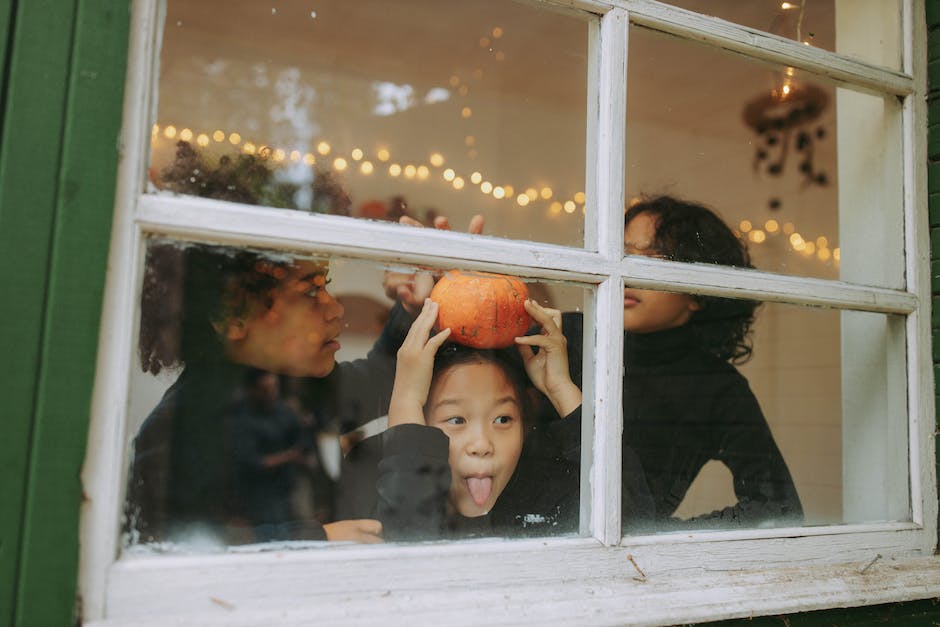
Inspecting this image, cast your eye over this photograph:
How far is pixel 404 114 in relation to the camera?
381 cm

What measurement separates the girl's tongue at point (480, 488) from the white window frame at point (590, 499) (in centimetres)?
17

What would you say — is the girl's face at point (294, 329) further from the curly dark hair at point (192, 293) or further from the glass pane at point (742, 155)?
the glass pane at point (742, 155)

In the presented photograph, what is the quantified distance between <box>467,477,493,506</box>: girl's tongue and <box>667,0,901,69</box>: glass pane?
3.00ft

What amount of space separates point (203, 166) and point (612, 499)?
0.72 m

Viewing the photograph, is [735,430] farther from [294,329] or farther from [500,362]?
[294,329]

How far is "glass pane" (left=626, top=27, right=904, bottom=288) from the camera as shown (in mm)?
1366

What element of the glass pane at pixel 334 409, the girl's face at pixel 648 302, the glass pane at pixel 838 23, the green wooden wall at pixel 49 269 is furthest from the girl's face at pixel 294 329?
the glass pane at pixel 838 23

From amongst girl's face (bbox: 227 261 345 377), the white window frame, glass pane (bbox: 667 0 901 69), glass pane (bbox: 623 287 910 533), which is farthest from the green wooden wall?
glass pane (bbox: 667 0 901 69)

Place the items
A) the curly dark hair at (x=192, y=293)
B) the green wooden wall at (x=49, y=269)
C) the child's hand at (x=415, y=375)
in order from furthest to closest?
Answer: the child's hand at (x=415, y=375) < the curly dark hair at (x=192, y=293) < the green wooden wall at (x=49, y=269)

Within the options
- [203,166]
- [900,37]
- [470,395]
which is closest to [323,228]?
[203,166]

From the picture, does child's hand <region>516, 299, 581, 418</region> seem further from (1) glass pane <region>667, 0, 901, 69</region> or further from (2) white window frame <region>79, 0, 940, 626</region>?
(1) glass pane <region>667, 0, 901, 69</region>

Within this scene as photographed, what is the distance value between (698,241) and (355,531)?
0.77 m

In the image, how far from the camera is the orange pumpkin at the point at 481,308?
1125 mm

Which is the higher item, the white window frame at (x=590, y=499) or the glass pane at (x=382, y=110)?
the glass pane at (x=382, y=110)
